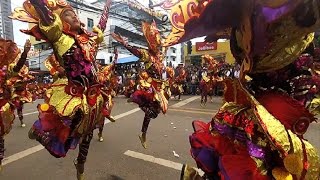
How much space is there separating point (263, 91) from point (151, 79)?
405cm

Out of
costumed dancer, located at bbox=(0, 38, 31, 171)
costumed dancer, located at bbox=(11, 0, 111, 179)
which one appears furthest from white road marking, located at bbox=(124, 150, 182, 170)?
costumed dancer, located at bbox=(0, 38, 31, 171)

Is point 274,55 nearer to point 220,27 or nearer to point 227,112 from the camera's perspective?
point 220,27

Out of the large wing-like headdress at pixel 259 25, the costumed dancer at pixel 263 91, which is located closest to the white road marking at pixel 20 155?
the costumed dancer at pixel 263 91

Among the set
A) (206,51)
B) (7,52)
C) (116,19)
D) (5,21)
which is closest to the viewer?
(7,52)

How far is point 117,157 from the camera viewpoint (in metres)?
5.00

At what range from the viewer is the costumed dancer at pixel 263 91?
1.49 metres

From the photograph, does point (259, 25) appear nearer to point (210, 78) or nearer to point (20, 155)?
point (20, 155)

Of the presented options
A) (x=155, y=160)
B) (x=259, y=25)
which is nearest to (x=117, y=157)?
(x=155, y=160)

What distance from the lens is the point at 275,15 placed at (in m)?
1.49

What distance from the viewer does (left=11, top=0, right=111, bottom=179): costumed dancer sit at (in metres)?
3.30

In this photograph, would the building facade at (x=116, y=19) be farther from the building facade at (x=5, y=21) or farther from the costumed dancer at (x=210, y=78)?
the costumed dancer at (x=210, y=78)

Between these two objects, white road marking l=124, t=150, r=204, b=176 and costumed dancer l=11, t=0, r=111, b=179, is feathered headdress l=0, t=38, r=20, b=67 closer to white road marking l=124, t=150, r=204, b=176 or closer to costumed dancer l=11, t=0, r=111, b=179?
costumed dancer l=11, t=0, r=111, b=179

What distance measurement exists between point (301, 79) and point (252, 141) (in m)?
0.50

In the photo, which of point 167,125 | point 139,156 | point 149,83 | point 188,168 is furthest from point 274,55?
point 167,125
